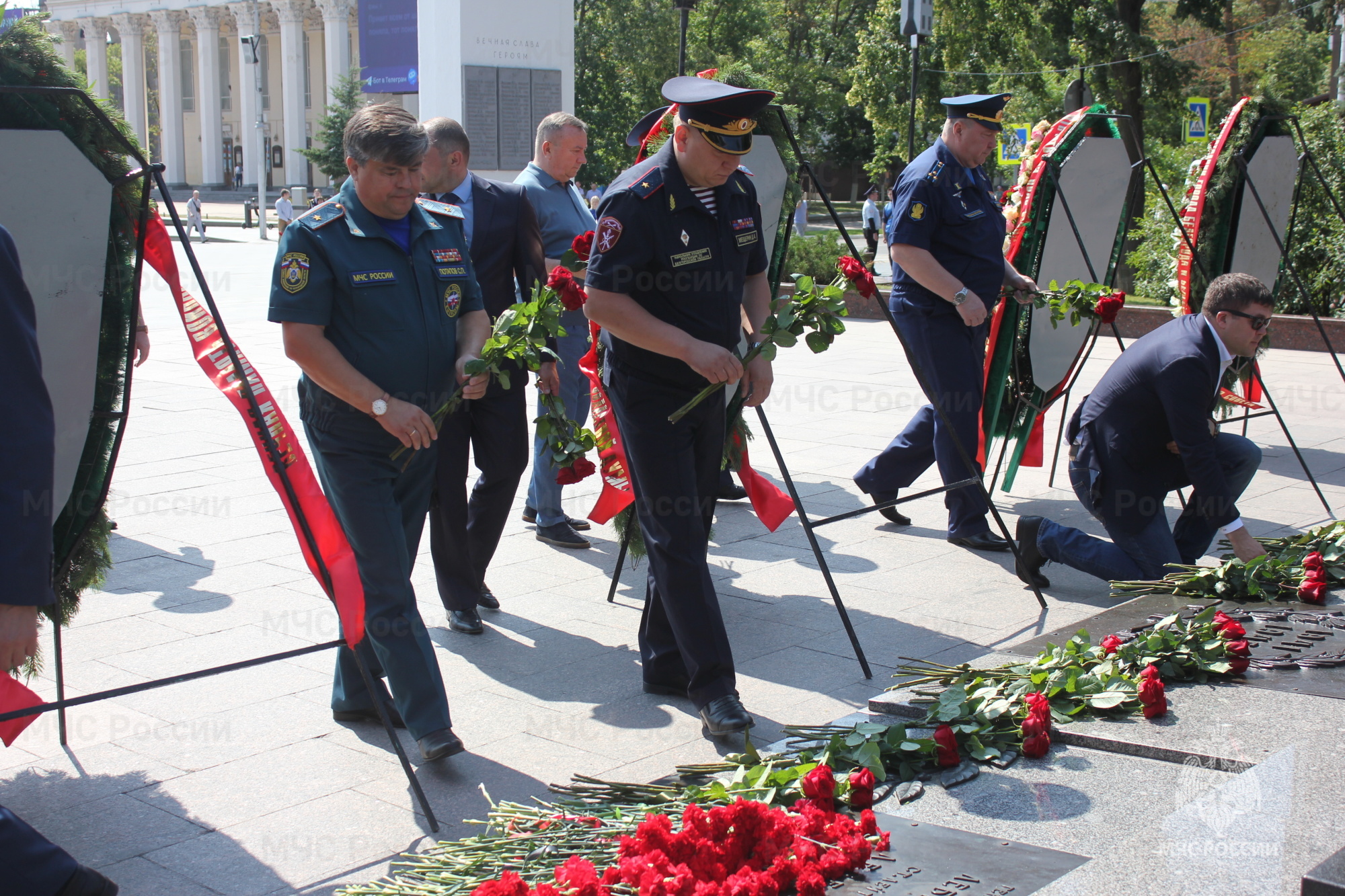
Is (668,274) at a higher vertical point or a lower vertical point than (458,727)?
higher

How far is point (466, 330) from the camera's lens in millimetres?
4047

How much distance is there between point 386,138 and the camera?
3609mm

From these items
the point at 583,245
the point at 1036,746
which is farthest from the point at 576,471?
the point at 1036,746

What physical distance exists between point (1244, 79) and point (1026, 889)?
40.6m

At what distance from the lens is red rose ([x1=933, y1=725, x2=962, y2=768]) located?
3154 mm

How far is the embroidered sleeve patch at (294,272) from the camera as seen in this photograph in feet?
11.9

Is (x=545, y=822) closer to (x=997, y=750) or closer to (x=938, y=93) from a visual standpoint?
(x=997, y=750)

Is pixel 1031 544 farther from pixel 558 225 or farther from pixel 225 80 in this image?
pixel 225 80

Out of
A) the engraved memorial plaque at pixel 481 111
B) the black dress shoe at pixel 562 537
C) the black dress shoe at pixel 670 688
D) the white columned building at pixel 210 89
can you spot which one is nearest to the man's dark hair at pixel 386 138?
the black dress shoe at pixel 670 688

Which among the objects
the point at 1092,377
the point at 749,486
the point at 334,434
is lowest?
the point at 1092,377

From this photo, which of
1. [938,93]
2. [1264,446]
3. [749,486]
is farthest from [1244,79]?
[749,486]

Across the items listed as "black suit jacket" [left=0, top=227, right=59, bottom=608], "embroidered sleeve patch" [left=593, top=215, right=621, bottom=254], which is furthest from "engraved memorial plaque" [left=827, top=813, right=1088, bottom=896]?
"embroidered sleeve patch" [left=593, top=215, right=621, bottom=254]

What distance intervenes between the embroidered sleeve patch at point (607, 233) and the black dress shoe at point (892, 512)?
3200 millimetres

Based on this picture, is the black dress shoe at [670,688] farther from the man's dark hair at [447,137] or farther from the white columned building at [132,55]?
the white columned building at [132,55]
